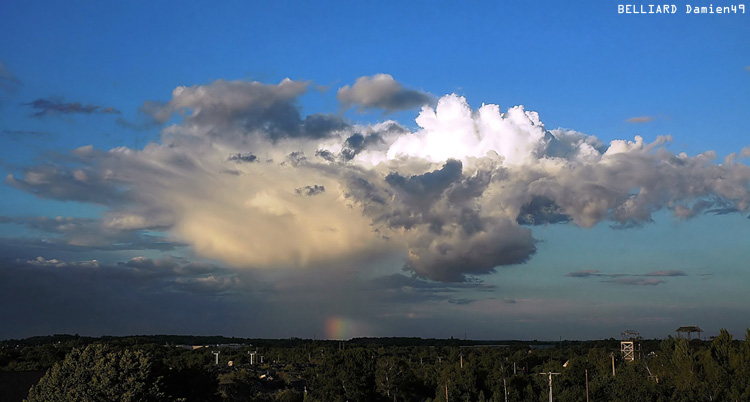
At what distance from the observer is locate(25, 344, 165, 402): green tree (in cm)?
5447

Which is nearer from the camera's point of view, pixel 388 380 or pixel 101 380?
pixel 101 380

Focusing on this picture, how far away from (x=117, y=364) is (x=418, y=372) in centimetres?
8740

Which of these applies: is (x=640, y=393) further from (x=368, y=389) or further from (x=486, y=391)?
(x=368, y=389)

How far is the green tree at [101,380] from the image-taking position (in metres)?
54.5

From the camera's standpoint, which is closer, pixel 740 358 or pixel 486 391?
pixel 740 358

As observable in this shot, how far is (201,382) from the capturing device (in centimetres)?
6806

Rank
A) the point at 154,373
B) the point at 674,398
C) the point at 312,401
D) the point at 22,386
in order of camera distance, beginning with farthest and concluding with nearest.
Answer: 1. the point at 312,401
2. the point at 674,398
3. the point at 22,386
4. the point at 154,373

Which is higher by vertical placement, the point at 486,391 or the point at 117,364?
the point at 117,364

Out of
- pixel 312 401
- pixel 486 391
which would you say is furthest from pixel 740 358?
pixel 312 401

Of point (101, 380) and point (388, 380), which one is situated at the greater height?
point (101, 380)

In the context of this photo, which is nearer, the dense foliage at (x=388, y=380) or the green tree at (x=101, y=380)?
the green tree at (x=101, y=380)

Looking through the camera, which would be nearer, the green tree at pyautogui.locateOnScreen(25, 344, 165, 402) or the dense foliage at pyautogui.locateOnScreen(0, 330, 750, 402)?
the green tree at pyautogui.locateOnScreen(25, 344, 165, 402)

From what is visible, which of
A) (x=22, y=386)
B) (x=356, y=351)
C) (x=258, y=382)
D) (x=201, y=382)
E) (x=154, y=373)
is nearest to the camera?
(x=154, y=373)

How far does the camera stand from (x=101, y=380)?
5469 centimetres
